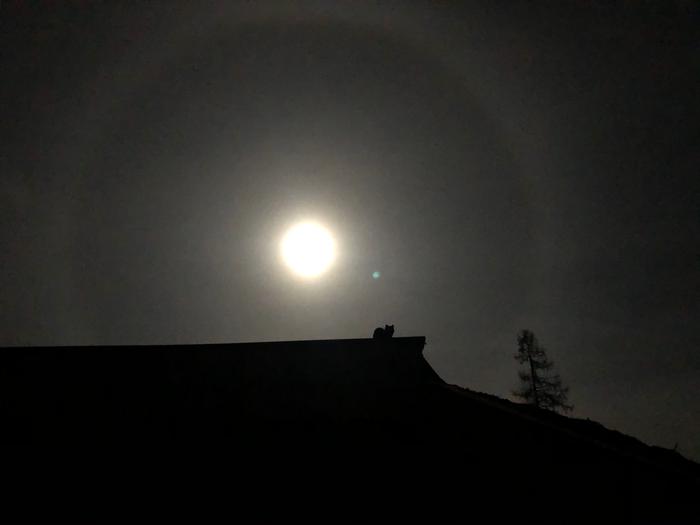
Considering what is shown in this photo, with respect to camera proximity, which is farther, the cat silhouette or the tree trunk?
the tree trunk

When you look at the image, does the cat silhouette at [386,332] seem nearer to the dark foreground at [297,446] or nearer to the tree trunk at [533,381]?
the dark foreground at [297,446]

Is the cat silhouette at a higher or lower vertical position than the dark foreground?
higher

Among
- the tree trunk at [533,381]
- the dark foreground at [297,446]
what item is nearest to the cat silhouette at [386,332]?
the dark foreground at [297,446]

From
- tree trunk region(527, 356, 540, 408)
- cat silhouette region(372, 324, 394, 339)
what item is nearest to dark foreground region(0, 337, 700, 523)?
cat silhouette region(372, 324, 394, 339)

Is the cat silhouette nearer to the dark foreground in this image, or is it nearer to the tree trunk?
the dark foreground

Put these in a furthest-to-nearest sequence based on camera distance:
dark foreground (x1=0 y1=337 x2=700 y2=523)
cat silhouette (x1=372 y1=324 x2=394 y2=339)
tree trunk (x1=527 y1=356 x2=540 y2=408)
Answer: tree trunk (x1=527 y1=356 x2=540 y2=408)
cat silhouette (x1=372 y1=324 x2=394 y2=339)
dark foreground (x1=0 y1=337 x2=700 y2=523)

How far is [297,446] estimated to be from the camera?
5750mm

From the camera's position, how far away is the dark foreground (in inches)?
131

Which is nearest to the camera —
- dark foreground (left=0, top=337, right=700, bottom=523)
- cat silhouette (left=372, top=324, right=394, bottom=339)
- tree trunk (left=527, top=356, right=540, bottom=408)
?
dark foreground (left=0, top=337, right=700, bottom=523)

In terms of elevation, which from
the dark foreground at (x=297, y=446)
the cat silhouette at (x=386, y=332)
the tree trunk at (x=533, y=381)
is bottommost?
the dark foreground at (x=297, y=446)

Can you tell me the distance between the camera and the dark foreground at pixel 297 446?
10.9 feet

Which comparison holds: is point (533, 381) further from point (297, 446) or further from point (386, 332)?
point (297, 446)

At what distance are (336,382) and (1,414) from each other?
793cm

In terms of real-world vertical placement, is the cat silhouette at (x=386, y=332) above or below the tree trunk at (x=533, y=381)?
below
